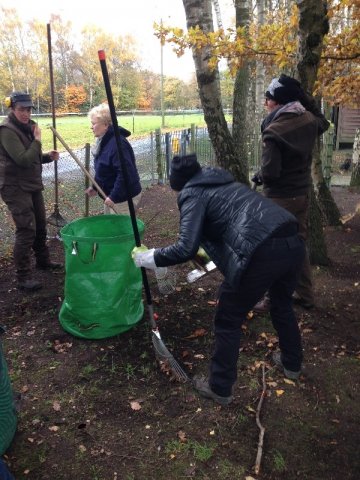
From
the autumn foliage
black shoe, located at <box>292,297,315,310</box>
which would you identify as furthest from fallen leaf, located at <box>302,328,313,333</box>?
the autumn foliage

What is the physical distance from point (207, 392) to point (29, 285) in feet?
7.74

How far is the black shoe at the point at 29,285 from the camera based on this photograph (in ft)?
13.6

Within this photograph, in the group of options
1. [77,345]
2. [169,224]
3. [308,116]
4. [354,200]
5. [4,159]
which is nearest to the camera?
[308,116]

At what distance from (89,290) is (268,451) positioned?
1709mm

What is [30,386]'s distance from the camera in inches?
111

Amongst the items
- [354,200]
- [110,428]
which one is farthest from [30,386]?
[354,200]

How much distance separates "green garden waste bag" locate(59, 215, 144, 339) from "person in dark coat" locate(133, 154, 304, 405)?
66 cm

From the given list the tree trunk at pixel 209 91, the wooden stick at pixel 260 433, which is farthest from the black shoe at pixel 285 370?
the tree trunk at pixel 209 91

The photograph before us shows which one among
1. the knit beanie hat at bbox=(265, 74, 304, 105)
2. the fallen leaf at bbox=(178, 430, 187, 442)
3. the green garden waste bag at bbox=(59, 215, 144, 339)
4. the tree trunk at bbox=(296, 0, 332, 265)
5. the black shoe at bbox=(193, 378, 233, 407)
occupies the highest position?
the tree trunk at bbox=(296, 0, 332, 265)

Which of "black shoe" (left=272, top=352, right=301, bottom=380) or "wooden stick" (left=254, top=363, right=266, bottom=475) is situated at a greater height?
"black shoe" (left=272, top=352, right=301, bottom=380)

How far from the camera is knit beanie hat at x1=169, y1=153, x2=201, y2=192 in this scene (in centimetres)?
227

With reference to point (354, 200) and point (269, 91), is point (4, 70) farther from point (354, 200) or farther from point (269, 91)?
point (269, 91)

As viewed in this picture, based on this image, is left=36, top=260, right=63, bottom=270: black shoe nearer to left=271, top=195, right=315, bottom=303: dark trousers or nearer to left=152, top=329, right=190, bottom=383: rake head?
left=152, top=329, right=190, bottom=383: rake head

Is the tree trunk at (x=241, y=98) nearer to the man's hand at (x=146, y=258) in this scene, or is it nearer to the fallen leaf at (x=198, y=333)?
the fallen leaf at (x=198, y=333)
